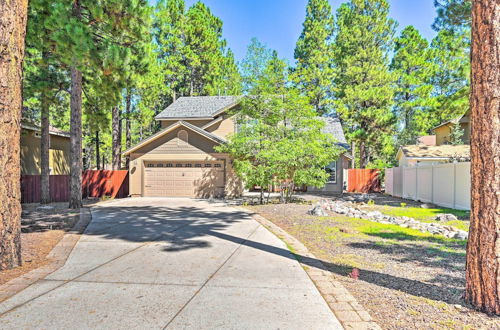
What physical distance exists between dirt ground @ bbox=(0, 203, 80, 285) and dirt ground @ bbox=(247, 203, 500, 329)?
4.57 m

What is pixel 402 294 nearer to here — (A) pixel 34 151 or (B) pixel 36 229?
(B) pixel 36 229

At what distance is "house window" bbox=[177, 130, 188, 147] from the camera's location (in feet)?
60.8

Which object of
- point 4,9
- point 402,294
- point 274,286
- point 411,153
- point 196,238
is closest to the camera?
point 402,294

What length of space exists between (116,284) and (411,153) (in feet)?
65.7

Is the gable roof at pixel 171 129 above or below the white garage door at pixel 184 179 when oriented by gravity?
above

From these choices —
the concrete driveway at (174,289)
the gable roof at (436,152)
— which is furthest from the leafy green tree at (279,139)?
the gable roof at (436,152)

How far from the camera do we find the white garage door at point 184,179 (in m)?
18.3

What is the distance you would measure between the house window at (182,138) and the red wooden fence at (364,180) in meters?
11.8

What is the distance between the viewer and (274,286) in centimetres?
423

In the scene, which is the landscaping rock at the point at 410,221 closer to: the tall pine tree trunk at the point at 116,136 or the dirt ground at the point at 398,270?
the dirt ground at the point at 398,270

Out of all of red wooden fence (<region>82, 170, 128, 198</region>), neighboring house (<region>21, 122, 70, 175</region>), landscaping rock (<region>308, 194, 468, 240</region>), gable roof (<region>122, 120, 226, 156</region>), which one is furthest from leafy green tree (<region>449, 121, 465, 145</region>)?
neighboring house (<region>21, 122, 70, 175</region>)

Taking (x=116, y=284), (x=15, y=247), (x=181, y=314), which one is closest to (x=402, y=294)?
(x=181, y=314)

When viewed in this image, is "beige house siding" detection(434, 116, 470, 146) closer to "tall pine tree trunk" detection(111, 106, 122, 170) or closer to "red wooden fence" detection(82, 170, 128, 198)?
"red wooden fence" detection(82, 170, 128, 198)

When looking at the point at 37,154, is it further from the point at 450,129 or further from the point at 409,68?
the point at 409,68
